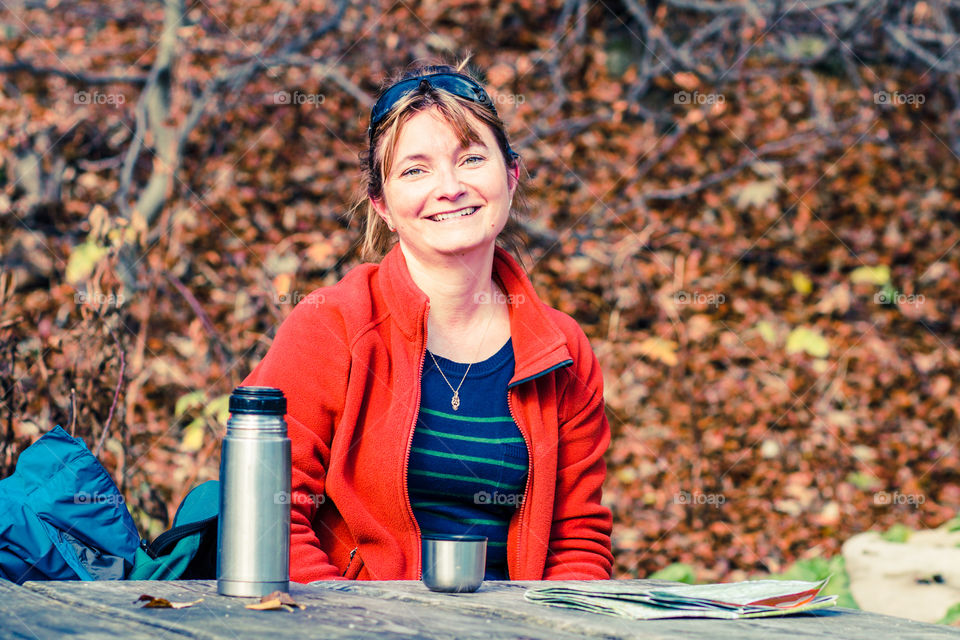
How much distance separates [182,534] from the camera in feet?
5.79

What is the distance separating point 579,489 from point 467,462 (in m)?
0.28

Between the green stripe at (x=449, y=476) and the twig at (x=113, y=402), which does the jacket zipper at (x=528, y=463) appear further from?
the twig at (x=113, y=402)

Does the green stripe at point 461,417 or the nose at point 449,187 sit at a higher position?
the nose at point 449,187

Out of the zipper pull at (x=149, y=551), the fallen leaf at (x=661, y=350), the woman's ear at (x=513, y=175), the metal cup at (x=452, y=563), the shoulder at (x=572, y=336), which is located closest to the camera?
the metal cup at (x=452, y=563)

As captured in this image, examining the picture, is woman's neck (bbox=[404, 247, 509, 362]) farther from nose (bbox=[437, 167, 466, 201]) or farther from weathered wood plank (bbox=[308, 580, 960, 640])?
weathered wood plank (bbox=[308, 580, 960, 640])

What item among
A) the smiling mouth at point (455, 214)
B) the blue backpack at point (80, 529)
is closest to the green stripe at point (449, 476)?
the blue backpack at point (80, 529)

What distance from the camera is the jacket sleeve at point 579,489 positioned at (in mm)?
2164

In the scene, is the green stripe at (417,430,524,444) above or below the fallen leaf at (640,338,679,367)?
below

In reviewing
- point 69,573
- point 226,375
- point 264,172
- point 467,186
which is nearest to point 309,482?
point 69,573

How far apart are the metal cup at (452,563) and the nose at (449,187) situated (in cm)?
85

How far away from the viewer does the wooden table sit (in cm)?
117

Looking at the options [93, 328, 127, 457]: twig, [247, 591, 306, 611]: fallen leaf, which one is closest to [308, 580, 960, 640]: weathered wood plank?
[247, 591, 306, 611]: fallen leaf

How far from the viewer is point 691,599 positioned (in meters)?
1.42

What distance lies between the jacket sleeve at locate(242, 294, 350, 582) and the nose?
1.13 ft
